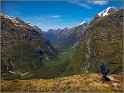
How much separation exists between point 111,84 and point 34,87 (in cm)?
1079

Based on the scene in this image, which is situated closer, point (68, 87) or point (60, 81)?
point (68, 87)

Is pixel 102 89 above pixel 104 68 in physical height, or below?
below

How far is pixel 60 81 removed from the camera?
133 feet

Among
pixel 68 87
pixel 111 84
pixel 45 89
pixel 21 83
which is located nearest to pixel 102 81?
pixel 111 84

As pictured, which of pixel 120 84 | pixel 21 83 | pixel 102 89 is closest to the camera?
pixel 102 89

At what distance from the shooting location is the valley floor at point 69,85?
115ft

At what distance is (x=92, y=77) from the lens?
40.2 m

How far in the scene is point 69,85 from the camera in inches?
1476

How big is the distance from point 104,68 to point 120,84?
4.10 meters

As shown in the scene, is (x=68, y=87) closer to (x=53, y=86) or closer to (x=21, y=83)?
(x=53, y=86)

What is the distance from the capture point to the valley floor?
35050mm

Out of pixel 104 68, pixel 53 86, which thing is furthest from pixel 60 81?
pixel 104 68

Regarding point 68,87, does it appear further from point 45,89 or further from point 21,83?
point 21,83

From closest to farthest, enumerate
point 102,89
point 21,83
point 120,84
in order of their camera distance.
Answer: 1. point 102,89
2. point 120,84
3. point 21,83
